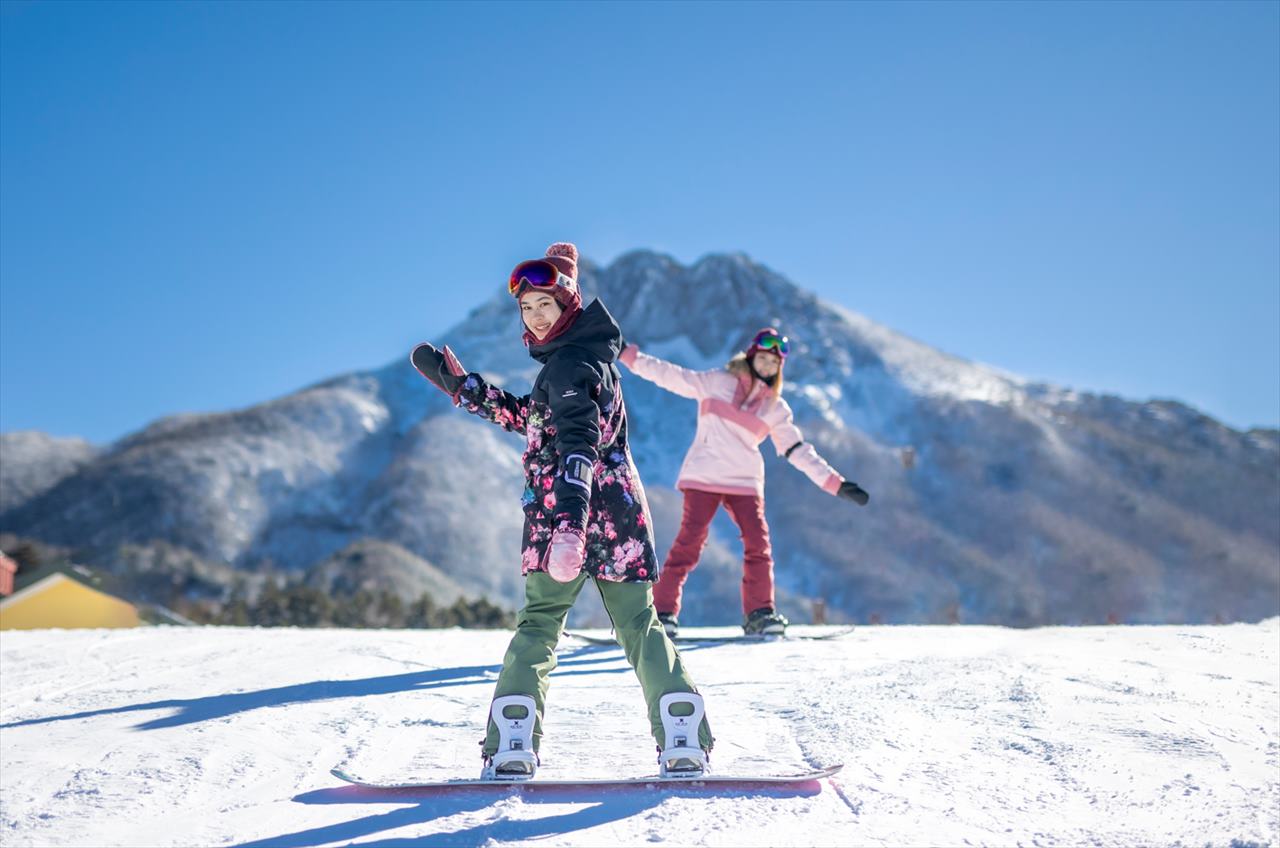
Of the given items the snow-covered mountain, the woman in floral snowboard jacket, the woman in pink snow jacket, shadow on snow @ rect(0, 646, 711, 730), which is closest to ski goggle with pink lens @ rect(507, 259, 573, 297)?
the woman in floral snowboard jacket

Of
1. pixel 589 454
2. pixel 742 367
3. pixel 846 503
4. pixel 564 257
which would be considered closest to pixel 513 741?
pixel 589 454

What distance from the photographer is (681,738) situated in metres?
2.90

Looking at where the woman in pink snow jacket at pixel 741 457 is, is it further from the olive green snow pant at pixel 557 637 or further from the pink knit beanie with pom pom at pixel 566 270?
the olive green snow pant at pixel 557 637

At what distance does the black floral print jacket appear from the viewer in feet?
9.64

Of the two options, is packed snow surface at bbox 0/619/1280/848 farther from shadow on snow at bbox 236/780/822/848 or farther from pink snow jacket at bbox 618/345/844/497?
pink snow jacket at bbox 618/345/844/497

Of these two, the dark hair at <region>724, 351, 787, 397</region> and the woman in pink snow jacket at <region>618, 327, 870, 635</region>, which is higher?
the dark hair at <region>724, 351, 787, 397</region>

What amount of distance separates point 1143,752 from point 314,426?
13571 centimetres

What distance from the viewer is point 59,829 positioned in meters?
2.60

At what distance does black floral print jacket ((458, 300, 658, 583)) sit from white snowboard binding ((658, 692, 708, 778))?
15.0 inches

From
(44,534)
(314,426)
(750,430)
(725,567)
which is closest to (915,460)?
(725,567)

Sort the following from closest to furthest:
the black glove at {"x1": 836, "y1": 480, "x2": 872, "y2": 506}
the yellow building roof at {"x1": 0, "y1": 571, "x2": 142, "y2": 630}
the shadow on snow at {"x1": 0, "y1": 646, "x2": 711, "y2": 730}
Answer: the shadow on snow at {"x1": 0, "y1": 646, "x2": 711, "y2": 730}, the black glove at {"x1": 836, "y1": 480, "x2": 872, "y2": 506}, the yellow building roof at {"x1": 0, "y1": 571, "x2": 142, "y2": 630}

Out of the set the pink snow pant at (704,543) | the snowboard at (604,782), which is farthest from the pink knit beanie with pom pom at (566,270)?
the pink snow pant at (704,543)

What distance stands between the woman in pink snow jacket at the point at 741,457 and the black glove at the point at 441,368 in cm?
269

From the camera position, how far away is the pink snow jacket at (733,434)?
616 cm
